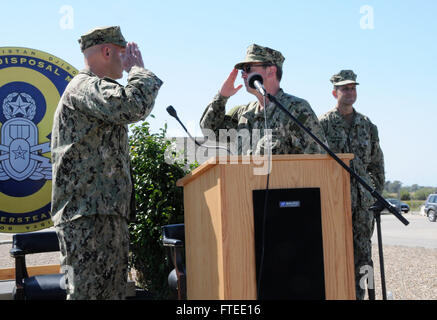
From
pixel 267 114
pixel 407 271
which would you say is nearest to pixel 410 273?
pixel 407 271

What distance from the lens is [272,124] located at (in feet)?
11.4

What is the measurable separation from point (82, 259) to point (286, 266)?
3.84 ft

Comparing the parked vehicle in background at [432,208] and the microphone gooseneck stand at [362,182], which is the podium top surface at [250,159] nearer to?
the microphone gooseneck stand at [362,182]

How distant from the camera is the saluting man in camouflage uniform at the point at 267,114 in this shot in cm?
339

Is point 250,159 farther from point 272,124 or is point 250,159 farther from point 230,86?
point 230,86

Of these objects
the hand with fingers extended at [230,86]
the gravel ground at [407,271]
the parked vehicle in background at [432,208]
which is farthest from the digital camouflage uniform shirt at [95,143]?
the parked vehicle in background at [432,208]

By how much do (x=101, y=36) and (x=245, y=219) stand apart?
1595 mm

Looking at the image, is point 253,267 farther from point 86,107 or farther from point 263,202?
point 86,107

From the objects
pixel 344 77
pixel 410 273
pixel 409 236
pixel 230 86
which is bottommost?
pixel 409 236

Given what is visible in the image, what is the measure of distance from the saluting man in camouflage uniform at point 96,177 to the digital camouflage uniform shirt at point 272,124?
81cm

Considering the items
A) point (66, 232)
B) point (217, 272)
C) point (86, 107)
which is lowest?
point (217, 272)

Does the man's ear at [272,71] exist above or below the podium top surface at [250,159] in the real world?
above
